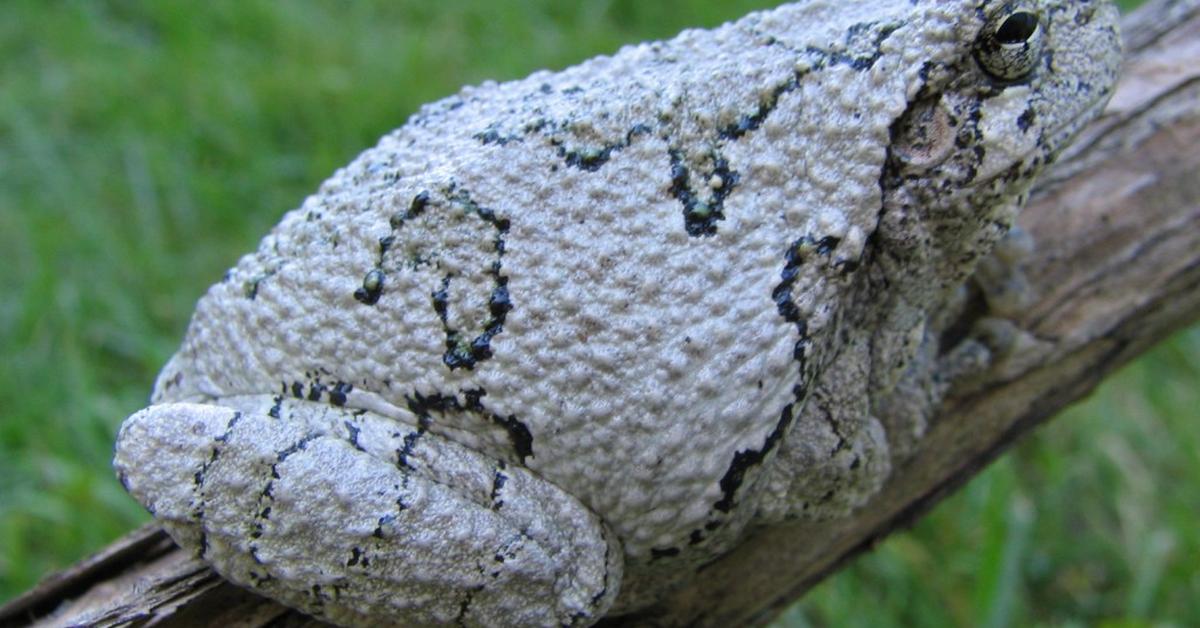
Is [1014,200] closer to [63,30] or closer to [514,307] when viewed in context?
[514,307]

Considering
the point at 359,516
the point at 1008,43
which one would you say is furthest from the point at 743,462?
the point at 1008,43

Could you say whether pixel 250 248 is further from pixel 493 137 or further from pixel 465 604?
pixel 465 604

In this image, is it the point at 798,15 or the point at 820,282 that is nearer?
the point at 820,282

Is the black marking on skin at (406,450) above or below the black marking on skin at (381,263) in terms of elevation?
below

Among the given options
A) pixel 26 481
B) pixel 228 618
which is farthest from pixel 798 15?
pixel 26 481

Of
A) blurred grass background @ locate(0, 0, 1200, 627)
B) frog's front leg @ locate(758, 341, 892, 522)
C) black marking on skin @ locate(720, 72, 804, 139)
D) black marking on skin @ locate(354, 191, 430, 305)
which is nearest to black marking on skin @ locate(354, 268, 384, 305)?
black marking on skin @ locate(354, 191, 430, 305)

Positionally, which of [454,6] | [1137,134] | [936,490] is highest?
[454,6]

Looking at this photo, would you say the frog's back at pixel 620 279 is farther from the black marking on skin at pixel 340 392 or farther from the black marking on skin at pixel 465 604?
the black marking on skin at pixel 465 604

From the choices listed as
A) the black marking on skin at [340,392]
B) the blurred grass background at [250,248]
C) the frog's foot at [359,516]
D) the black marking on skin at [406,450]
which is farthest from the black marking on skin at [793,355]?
the blurred grass background at [250,248]
